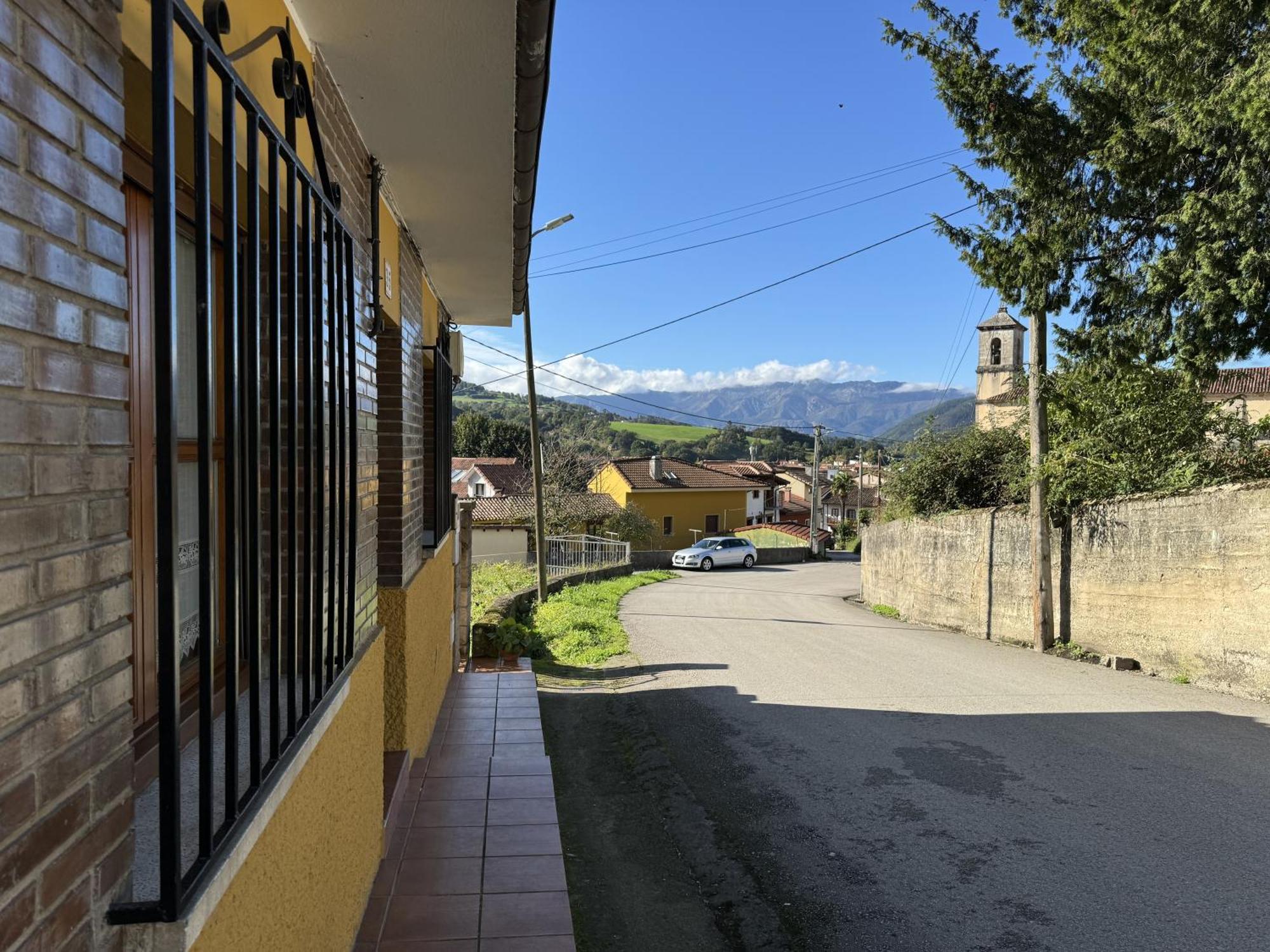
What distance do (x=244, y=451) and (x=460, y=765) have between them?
4132 millimetres

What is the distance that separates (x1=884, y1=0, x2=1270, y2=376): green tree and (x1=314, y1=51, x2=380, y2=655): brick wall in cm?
809

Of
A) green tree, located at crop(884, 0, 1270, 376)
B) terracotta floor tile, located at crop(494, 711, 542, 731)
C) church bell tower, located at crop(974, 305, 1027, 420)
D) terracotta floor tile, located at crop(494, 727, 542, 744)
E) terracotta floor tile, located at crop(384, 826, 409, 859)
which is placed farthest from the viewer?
church bell tower, located at crop(974, 305, 1027, 420)

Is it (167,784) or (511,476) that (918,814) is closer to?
(167,784)

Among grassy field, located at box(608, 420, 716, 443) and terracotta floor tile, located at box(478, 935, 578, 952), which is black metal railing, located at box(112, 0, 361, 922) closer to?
terracotta floor tile, located at box(478, 935, 578, 952)

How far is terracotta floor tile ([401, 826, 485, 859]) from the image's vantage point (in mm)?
4188

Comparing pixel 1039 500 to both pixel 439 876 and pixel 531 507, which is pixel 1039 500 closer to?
pixel 439 876

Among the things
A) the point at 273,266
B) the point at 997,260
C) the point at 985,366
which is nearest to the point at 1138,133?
the point at 997,260

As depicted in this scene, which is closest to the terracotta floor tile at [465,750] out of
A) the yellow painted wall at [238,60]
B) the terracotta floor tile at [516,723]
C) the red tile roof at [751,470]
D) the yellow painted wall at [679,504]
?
the terracotta floor tile at [516,723]

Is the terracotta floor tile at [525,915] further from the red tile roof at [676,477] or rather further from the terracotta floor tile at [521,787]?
the red tile roof at [676,477]

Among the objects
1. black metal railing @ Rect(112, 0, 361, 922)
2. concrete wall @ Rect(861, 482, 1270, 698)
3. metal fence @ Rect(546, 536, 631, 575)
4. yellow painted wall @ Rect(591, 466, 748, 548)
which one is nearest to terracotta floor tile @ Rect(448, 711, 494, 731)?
A: black metal railing @ Rect(112, 0, 361, 922)

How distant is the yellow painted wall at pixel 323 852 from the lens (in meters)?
1.83

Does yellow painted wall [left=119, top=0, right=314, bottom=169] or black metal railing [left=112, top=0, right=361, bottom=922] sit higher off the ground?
yellow painted wall [left=119, top=0, right=314, bottom=169]

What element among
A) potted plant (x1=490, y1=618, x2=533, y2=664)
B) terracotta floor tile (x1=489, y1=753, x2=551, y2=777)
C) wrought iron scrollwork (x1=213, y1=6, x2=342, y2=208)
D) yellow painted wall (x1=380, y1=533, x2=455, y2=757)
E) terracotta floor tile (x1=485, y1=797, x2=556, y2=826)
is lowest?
potted plant (x1=490, y1=618, x2=533, y2=664)

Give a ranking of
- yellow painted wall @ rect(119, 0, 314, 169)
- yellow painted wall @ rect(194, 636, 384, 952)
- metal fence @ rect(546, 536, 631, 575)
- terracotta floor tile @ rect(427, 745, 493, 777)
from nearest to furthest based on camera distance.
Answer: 1. yellow painted wall @ rect(119, 0, 314, 169)
2. yellow painted wall @ rect(194, 636, 384, 952)
3. terracotta floor tile @ rect(427, 745, 493, 777)
4. metal fence @ rect(546, 536, 631, 575)
